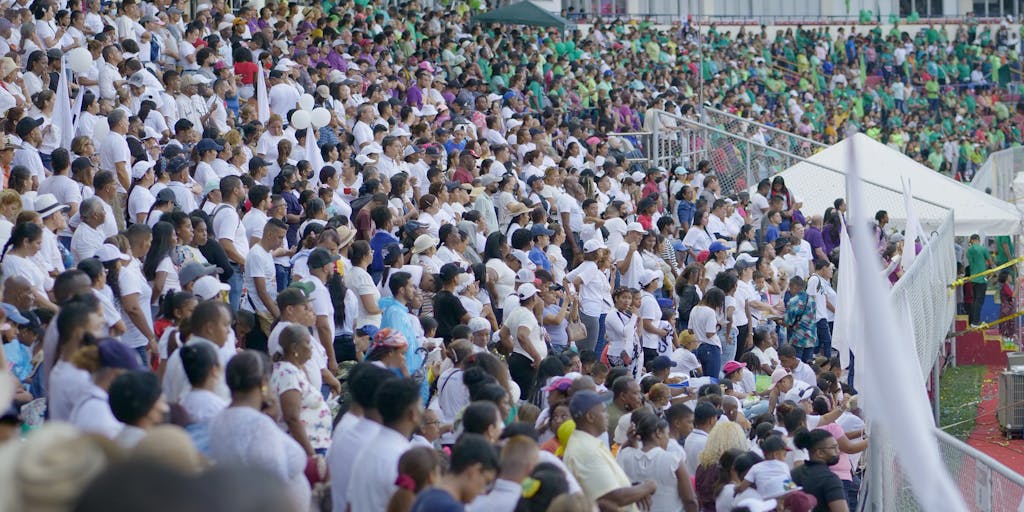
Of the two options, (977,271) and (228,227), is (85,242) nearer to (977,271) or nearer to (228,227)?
(228,227)

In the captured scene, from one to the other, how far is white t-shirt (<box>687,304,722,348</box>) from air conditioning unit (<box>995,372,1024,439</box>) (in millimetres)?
4813

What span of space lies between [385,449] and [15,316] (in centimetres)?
294

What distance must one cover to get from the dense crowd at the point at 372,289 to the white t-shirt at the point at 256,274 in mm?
21

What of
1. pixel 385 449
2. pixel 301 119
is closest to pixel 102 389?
pixel 385 449

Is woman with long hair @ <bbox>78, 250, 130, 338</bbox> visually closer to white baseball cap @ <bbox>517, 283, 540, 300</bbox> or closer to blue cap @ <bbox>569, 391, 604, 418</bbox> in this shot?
blue cap @ <bbox>569, 391, 604, 418</bbox>

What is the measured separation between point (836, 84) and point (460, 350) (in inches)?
1230

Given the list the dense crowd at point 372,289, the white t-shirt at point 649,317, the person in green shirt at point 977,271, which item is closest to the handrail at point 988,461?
the dense crowd at point 372,289

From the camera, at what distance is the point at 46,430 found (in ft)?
10.0

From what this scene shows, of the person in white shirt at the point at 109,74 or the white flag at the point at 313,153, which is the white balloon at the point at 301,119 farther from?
the person in white shirt at the point at 109,74

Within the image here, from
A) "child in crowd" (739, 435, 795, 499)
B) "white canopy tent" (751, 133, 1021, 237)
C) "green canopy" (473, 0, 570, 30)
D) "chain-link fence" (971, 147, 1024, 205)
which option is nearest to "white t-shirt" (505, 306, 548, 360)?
"child in crowd" (739, 435, 795, 499)

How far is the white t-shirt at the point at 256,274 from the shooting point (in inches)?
375

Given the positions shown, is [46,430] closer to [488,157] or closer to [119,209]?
[119,209]

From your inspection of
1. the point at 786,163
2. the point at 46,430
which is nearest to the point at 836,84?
the point at 786,163

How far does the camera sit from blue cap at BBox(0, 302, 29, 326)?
770 centimetres
